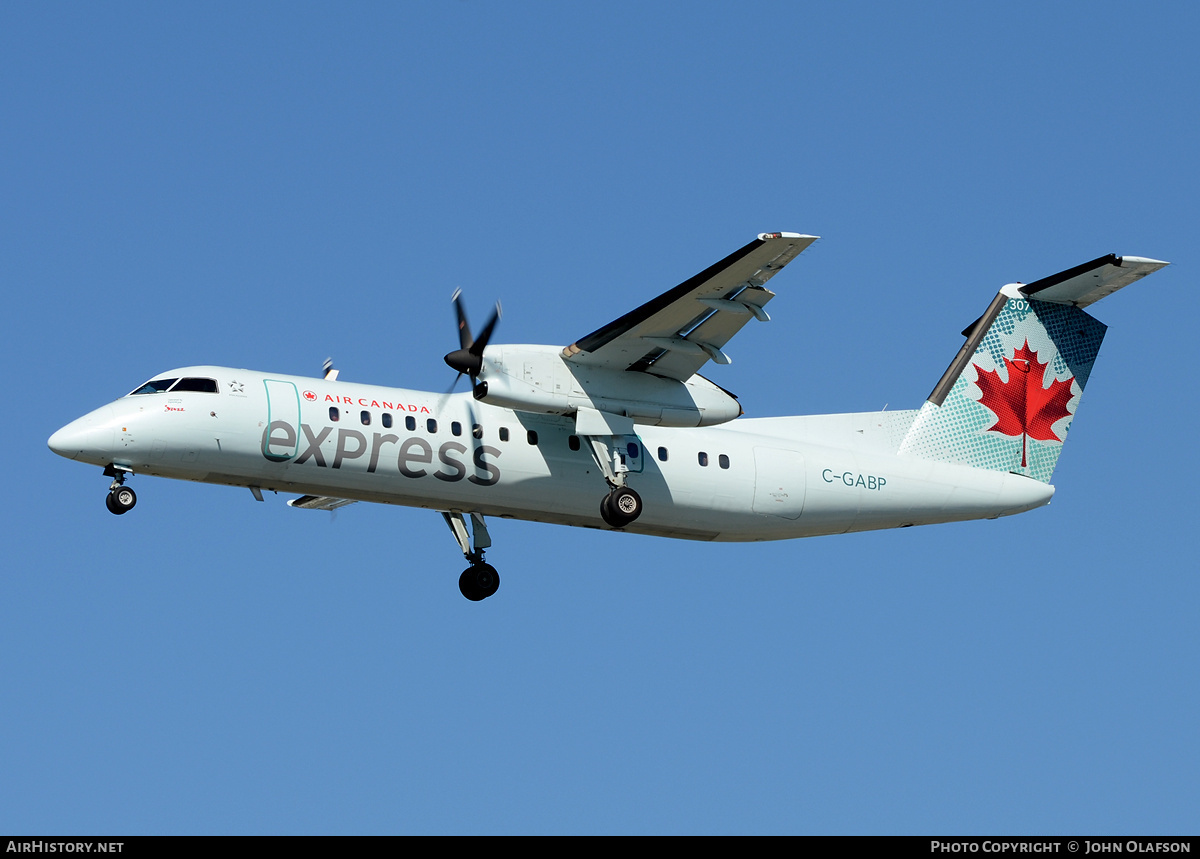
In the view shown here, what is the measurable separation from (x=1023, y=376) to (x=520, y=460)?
25.5 feet

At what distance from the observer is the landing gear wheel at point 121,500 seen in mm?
16266

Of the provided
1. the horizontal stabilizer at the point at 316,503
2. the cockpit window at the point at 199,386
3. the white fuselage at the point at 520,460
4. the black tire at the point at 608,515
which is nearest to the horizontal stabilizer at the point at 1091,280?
the white fuselage at the point at 520,460

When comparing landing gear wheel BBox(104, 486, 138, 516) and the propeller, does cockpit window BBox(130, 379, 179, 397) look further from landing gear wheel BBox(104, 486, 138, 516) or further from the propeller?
the propeller

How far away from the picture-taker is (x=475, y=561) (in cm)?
1966

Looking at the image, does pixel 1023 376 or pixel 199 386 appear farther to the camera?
pixel 1023 376

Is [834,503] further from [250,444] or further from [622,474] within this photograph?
[250,444]

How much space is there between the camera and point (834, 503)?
1911 cm

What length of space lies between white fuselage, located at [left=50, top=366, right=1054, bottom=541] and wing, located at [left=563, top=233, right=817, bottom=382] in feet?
3.46

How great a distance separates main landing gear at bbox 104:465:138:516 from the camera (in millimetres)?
16266

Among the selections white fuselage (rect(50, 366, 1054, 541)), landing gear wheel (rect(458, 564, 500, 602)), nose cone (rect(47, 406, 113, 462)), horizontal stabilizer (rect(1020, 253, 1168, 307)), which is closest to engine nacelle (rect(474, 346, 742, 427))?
white fuselage (rect(50, 366, 1054, 541))

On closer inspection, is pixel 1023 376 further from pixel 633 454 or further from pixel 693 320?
pixel 633 454

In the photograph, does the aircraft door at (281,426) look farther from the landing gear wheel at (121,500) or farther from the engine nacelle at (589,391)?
the engine nacelle at (589,391)

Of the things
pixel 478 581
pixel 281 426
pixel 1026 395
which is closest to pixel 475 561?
pixel 478 581

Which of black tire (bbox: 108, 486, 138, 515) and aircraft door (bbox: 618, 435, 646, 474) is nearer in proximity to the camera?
black tire (bbox: 108, 486, 138, 515)
